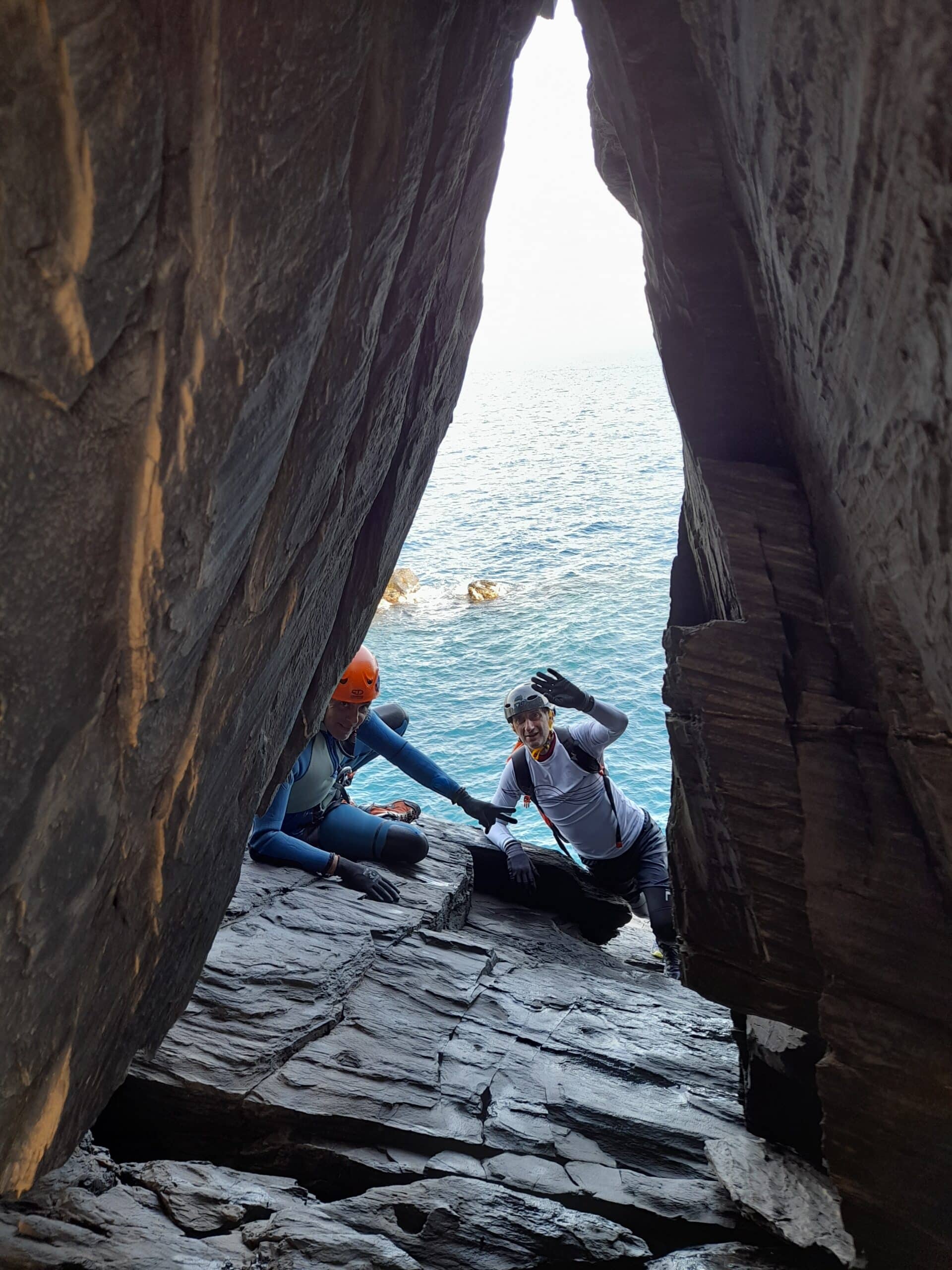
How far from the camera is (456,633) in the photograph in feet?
71.2

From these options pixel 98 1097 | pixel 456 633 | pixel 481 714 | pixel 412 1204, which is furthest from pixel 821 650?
pixel 456 633

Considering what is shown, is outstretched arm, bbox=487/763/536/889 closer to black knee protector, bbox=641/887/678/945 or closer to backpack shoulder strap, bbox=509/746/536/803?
backpack shoulder strap, bbox=509/746/536/803

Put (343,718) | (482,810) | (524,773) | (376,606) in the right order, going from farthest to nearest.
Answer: (482,810) < (524,773) < (343,718) < (376,606)

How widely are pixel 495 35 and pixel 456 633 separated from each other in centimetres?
1828

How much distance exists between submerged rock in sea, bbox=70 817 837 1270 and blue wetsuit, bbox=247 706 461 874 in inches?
8.1

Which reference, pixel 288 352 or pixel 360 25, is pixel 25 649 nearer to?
pixel 288 352

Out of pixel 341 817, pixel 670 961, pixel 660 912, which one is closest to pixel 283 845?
pixel 341 817

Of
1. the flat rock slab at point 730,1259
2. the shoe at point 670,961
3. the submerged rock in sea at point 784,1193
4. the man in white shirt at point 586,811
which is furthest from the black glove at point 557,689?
the flat rock slab at point 730,1259

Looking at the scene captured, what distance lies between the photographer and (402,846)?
7508 mm

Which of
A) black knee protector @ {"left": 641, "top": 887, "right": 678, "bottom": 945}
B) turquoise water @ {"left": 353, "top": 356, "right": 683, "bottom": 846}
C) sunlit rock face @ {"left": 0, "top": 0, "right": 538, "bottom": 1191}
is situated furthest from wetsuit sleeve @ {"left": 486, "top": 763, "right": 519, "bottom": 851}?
turquoise water @ {"left": 353, "top": 356, "right": 683, "bottom": 846}

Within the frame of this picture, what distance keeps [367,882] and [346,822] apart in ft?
2.40

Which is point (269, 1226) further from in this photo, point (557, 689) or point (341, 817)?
point (557, 689)

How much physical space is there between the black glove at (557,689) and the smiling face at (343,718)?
5.01 ft

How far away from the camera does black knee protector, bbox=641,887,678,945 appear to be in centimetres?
791
